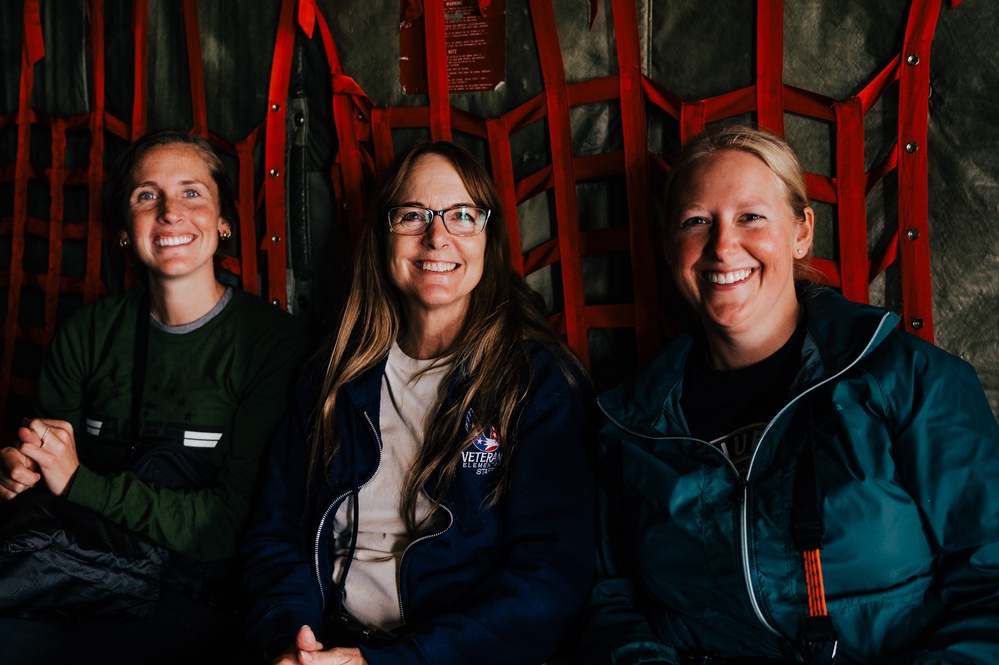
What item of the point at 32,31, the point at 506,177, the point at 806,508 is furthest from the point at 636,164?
the point at 32,31

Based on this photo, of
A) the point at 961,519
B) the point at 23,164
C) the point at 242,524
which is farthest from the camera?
the point at 23,164

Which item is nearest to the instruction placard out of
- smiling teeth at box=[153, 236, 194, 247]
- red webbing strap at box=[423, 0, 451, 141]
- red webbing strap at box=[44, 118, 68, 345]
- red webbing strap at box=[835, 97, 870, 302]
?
red webbing strap at box=[423, 0, 451, 141]

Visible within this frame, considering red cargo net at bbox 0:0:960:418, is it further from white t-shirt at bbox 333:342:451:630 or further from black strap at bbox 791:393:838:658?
black strap at bbox 791:393:838:658

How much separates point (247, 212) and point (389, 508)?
1208mm

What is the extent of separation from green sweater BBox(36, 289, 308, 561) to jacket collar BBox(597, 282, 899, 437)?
2.95 ft

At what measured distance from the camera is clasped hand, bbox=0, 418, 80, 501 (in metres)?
1.87

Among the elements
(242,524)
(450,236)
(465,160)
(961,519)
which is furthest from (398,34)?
(961,519)

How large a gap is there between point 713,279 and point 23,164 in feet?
8.23

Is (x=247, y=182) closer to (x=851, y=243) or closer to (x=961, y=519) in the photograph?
(x=851, y=243)

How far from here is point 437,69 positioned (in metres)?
2.26

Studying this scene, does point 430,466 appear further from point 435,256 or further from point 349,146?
point 349,146

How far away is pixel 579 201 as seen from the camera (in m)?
2.17

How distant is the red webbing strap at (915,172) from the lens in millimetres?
1809

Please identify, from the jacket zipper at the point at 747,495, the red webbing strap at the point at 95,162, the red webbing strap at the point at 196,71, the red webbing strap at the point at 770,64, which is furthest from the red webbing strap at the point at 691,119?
the red webbing strap at the point at 95,162
